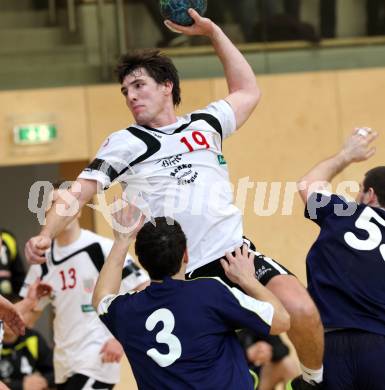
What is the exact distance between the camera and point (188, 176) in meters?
5.59

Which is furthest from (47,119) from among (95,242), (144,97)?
(144,97)

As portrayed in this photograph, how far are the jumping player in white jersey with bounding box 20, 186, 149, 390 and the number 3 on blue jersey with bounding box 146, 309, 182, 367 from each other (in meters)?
2.92

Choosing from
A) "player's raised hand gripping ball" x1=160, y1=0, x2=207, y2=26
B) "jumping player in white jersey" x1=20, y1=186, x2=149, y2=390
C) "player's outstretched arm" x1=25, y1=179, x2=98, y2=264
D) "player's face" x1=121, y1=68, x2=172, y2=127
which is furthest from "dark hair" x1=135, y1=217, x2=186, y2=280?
"jumping player in white jersey" x1=20, y1=186, x2=149, y2=390

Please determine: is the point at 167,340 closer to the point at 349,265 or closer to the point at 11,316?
the point at 11,316

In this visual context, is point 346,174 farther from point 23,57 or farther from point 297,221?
point 23,57

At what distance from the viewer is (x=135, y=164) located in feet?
18.2

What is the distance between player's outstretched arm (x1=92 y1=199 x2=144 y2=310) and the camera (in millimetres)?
5234

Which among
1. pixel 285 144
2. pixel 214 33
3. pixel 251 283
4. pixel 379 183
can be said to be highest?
pixel 214 33

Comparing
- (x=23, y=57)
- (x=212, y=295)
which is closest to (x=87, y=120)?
(x=23, y=57)

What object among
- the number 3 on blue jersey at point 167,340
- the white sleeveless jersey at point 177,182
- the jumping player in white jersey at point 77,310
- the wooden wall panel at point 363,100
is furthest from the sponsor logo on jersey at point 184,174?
the wooden wall panel at point 363,100

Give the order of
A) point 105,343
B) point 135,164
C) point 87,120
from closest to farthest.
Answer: point 135,164, point 105,343, point 87,120

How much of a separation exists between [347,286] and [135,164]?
53.4 inches

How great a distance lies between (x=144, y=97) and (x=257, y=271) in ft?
3.73

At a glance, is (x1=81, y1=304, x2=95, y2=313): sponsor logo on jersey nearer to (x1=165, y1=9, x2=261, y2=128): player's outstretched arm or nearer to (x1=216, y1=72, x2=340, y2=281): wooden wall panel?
(x1=165, y1=9, x2=261, y2=128): player's outstretched arm
